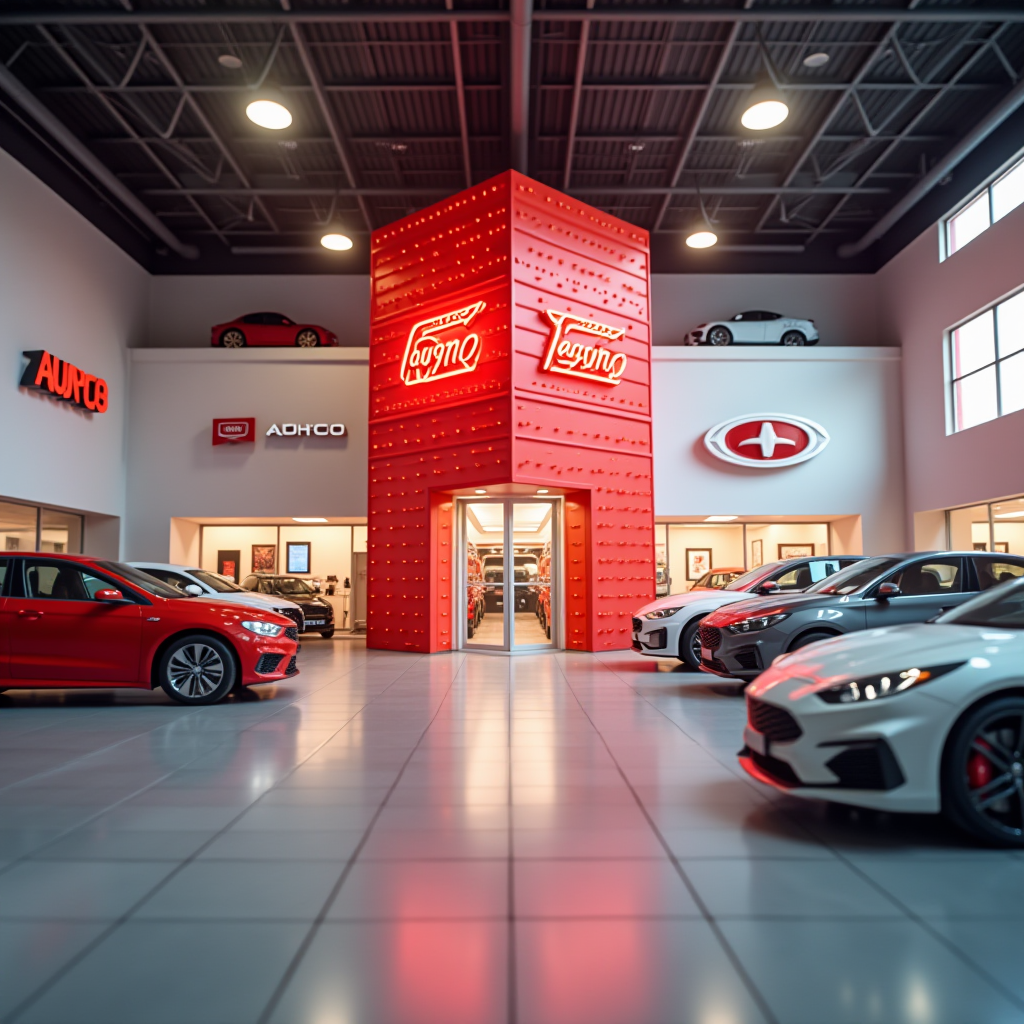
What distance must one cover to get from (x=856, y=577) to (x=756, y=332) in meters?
11.3

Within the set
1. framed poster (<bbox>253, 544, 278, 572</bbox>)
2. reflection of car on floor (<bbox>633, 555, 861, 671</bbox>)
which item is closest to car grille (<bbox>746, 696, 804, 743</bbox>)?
reflection of car on floor (<bbox>633, 555, 861, 671</bbox>)

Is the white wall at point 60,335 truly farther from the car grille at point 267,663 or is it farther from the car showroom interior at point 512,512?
the car grille at point 267,663

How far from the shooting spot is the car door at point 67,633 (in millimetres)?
7672

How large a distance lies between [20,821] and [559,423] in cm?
986

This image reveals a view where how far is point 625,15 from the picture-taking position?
11.5 metres

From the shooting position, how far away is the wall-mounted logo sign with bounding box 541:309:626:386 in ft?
42.3

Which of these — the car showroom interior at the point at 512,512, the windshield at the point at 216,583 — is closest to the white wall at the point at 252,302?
the car showroom interior at the point at 512,512

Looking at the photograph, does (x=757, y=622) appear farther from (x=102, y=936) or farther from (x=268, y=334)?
(x=268, y=334)

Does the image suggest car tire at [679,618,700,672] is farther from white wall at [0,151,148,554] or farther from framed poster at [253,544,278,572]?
framed poster at [253,544,278,572]

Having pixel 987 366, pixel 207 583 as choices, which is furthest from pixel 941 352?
pixel 207 583

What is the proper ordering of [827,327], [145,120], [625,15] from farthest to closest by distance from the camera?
[827,327] < [145,120] < [625,15]

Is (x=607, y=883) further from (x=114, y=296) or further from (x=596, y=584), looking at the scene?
(x=114, y=296)

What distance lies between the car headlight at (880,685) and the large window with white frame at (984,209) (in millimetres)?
13123

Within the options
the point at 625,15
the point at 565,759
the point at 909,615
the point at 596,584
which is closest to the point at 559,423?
the point at 596,584
